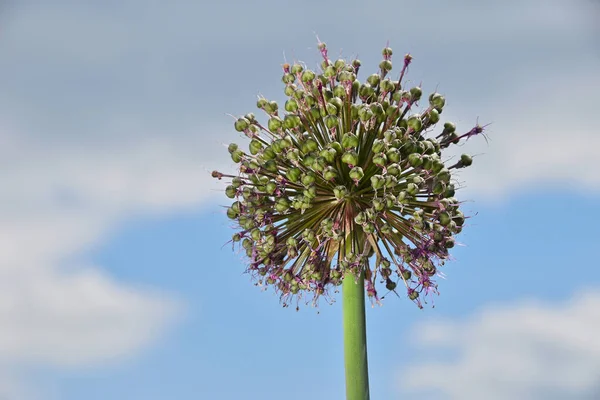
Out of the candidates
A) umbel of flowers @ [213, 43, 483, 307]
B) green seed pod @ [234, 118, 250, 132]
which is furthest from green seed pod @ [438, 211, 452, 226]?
green seed pod @ [234, 118, 250, 132]

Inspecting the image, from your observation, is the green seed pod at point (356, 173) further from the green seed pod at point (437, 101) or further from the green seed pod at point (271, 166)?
the green seed pod at point (437, 101)

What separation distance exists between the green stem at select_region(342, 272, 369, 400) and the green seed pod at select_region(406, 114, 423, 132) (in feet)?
7.92

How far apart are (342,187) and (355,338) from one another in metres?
2.38

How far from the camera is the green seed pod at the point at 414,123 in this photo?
12.3 m

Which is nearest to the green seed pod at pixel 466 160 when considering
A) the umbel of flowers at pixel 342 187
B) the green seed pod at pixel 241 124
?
the umbel of flowers at pixel 342 187

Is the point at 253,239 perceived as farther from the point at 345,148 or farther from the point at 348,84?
the point at 348,84

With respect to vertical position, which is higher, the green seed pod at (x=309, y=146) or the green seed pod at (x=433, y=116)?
the green seed pod at (x=433, y=116)

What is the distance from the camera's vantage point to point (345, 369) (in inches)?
488

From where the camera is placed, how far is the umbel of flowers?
11945 mm

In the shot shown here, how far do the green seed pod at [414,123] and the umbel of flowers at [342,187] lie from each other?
0.02 m

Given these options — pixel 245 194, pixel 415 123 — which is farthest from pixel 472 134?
pixel 245 194

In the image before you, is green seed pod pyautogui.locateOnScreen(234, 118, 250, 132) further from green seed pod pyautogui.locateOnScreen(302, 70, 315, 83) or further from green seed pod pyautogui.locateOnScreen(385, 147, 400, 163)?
green seed pod pyautogui.locateOnScreen(385, 147, 400, 163)

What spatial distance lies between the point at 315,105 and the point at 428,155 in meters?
1.96

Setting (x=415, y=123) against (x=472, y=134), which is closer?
(x=415, y=123)
